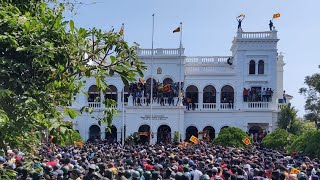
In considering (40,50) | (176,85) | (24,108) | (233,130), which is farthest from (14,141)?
(176,85)

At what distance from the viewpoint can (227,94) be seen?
40719mm

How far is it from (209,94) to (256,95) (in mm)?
3706

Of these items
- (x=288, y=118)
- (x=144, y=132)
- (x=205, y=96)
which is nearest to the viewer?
(x=288, y=118)

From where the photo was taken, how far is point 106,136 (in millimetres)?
40500

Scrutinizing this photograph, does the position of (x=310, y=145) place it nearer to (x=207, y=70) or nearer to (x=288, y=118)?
(x=288, y=118)

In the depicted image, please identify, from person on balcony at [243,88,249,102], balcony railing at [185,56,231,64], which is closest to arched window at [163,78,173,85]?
balcony railing at [185,56,231,64]

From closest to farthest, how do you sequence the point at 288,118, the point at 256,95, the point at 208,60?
the point at 288,118, the point at 256,95, the point at 208,60

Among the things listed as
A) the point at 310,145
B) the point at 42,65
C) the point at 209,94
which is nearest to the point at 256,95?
the point at 209,94

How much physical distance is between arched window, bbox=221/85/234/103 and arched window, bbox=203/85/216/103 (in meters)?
0.71

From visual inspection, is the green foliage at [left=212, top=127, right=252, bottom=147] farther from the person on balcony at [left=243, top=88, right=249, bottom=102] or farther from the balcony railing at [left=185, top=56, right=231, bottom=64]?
the balcony railing at [left=185, top=56, right=231, bottom=64]

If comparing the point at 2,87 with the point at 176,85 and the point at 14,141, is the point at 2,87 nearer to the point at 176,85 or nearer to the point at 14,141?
the point at 14,141

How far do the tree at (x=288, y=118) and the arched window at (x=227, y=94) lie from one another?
419 cm

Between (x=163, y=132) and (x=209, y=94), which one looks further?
(x=209, y=94)

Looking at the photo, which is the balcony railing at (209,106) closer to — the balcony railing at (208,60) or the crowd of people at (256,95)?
the crowd of people at (256,95)
